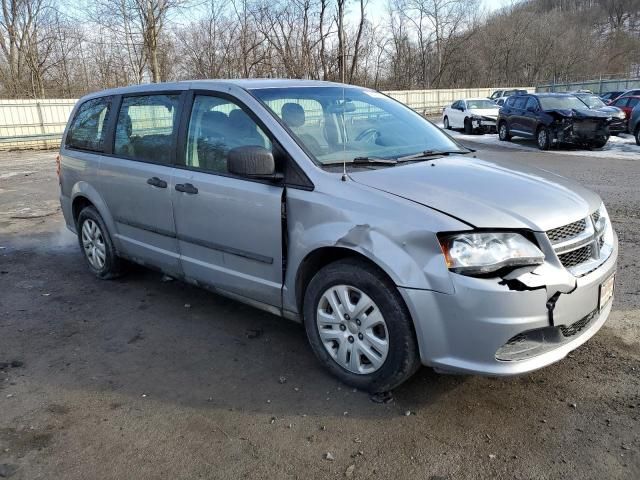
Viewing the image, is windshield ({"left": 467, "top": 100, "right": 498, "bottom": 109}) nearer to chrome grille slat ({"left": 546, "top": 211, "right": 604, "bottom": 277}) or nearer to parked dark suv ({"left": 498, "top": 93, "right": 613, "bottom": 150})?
parked dark suv ({"left": 498, "top": 93, "right": 613, "bottom": 150})

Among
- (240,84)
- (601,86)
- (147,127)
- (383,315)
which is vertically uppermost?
(601,86)

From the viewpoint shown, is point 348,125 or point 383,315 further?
point 348,125

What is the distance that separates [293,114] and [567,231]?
1.85m

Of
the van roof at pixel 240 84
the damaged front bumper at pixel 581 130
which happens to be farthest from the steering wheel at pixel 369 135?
the damaged front bumper at pixel 581 130

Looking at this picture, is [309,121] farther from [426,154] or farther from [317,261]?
[317,261]

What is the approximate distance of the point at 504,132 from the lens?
1870 cm

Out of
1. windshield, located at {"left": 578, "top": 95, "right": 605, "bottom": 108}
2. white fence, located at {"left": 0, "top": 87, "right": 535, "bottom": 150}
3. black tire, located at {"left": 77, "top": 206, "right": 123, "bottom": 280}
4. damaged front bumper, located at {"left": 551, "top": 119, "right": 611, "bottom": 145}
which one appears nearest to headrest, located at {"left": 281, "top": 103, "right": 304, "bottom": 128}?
black tire, located at {"left": 77, "top": 206, "right": 123, "bottom": 280}

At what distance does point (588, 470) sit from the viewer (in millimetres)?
2451

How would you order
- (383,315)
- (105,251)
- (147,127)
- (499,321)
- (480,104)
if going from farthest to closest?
(480,104) < (105,251) < (147,127) < (383,315) < (499,321)

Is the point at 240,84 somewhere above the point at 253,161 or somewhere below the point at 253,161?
above

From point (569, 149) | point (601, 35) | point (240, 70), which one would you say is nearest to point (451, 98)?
point (240, 70)

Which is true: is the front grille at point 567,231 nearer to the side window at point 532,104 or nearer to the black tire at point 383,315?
the black tire at point 383,315

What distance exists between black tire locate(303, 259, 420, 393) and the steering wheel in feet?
3.38

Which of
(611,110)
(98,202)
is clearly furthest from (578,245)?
(611,110)
